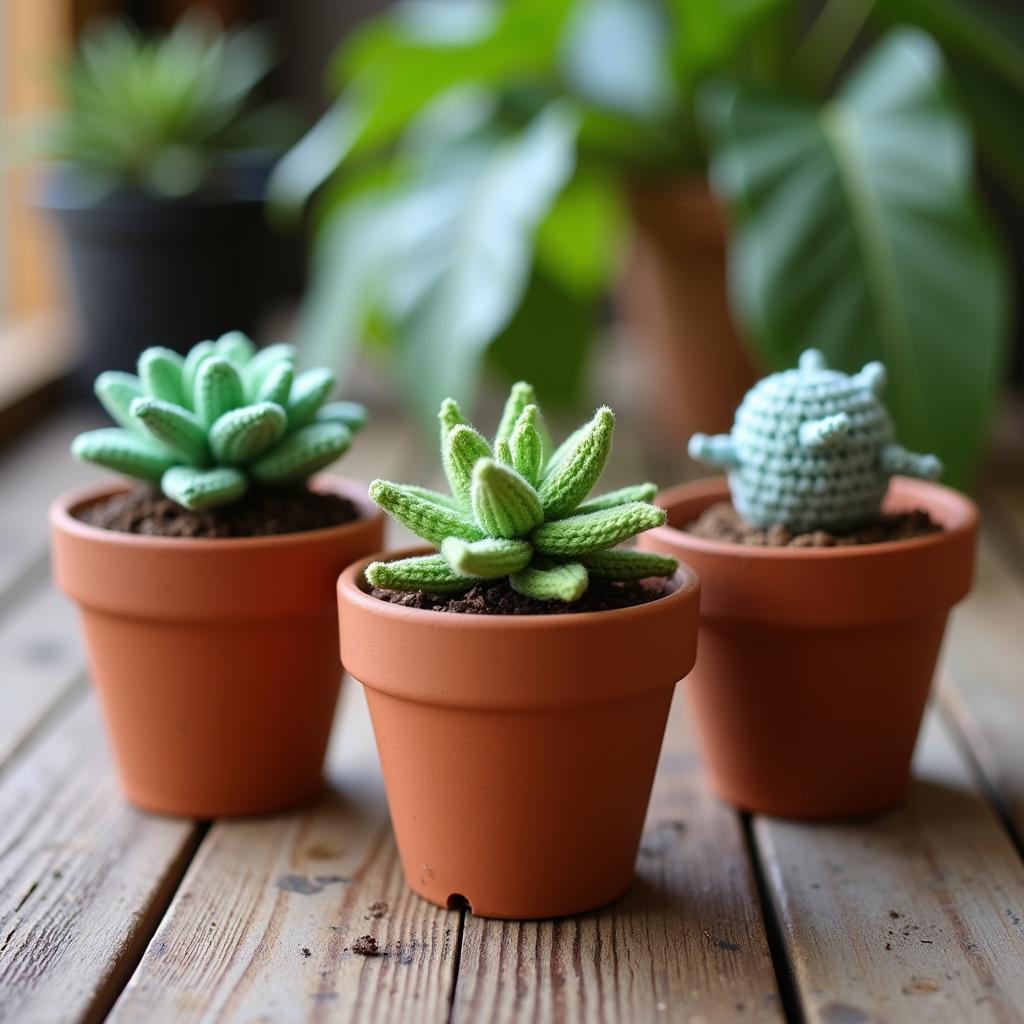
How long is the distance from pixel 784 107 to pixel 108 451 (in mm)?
1110

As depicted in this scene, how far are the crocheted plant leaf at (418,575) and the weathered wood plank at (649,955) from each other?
218 mm

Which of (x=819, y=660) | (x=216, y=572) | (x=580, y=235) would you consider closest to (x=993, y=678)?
(x=819, y=660)

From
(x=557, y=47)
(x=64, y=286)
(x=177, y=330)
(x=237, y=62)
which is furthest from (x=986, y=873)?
(x=237, y=62)

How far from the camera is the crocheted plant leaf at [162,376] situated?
1.08 m

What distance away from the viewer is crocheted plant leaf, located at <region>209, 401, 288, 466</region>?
40.4 inches

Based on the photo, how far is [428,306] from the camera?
1958 mm

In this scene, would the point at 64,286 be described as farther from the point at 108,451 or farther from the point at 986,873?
the point at 986,873

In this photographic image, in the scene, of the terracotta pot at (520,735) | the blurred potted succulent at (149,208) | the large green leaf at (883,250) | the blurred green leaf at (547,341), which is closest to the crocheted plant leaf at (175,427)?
the terracotta pot at (520,735)

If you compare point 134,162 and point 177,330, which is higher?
point 134,162

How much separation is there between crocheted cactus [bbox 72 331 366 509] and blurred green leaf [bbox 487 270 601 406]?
1.16 m

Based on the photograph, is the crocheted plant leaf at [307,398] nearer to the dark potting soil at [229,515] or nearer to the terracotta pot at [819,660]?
the dark potting soil at [229,515]

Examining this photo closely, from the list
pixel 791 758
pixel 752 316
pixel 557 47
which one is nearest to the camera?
pixel 791 758

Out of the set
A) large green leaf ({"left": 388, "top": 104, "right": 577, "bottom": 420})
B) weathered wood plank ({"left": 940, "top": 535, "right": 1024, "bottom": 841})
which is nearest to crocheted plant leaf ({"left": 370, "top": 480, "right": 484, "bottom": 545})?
weathered wood plank ({"left": 940, "top": 535, "right": 1024, "bottom": 841})

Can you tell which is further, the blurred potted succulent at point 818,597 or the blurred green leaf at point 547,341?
the blurred green leaf at point 547,341
